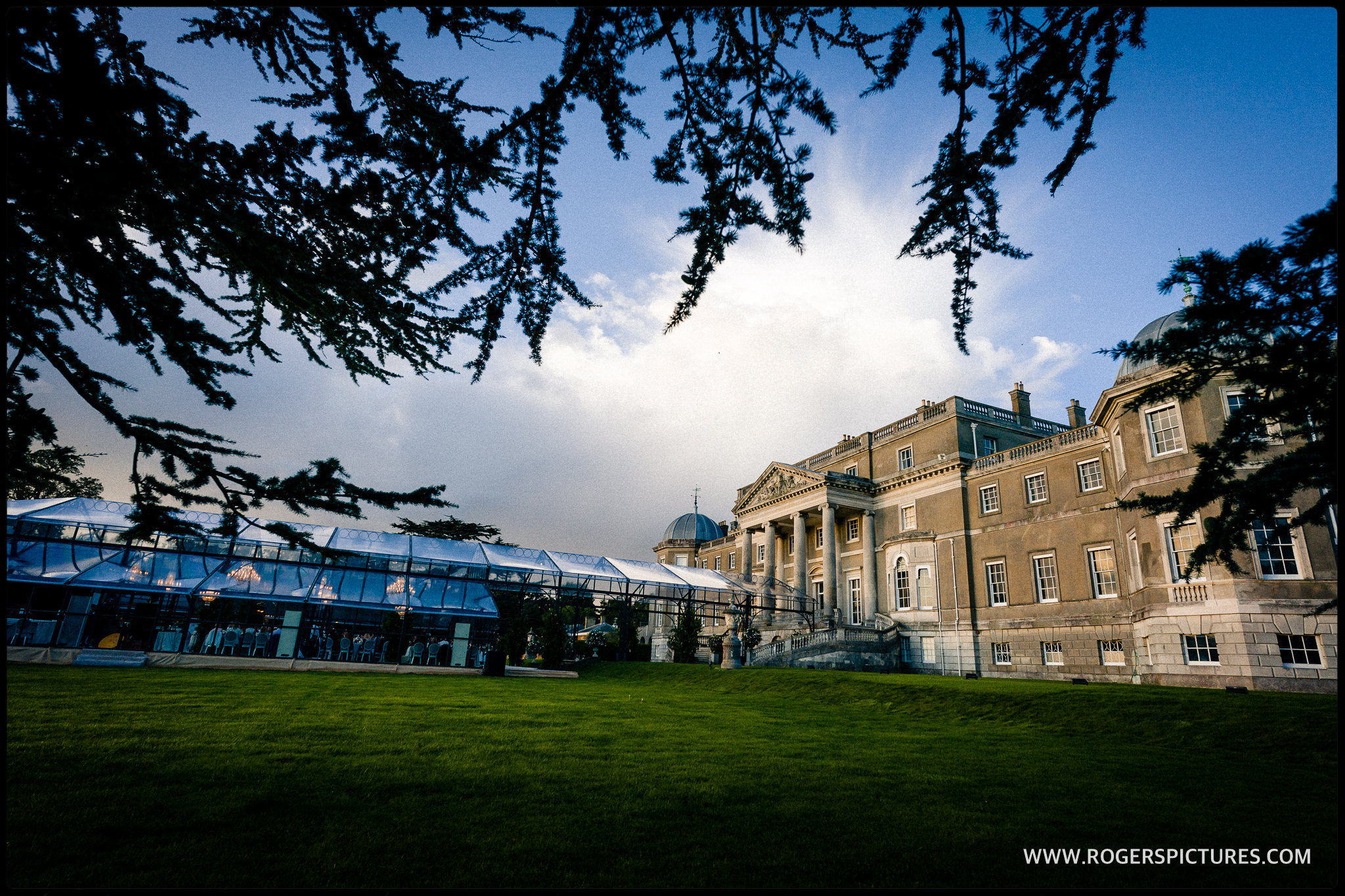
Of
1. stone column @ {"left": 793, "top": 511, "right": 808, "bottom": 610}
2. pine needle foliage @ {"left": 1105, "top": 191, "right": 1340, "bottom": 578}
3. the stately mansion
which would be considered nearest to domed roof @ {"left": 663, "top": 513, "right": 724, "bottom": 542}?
the stately mansion

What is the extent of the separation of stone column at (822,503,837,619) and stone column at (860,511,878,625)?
1.81m

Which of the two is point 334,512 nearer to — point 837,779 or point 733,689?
point 837,779

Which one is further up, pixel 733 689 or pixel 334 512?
pixel 334 512

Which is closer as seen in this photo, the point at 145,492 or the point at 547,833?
the point at 547,833

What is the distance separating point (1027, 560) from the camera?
2969cm

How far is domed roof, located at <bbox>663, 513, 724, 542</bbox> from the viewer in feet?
190

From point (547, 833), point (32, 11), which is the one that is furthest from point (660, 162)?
point (547, 833)

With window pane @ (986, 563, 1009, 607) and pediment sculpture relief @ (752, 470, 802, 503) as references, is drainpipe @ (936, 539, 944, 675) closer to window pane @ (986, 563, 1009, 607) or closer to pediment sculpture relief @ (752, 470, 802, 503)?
window pane @ (986, 563, 1009, 607)

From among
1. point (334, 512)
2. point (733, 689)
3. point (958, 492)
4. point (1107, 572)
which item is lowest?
point (733, 689)

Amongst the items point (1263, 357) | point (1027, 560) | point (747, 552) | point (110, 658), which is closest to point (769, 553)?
point (747, 552)

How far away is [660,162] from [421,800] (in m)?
5.37

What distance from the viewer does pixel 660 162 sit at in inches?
193

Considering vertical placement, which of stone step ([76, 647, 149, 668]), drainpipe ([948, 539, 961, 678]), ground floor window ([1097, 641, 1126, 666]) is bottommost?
stone step ([76, 647, 149, 668])

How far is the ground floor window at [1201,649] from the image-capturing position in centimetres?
2000
